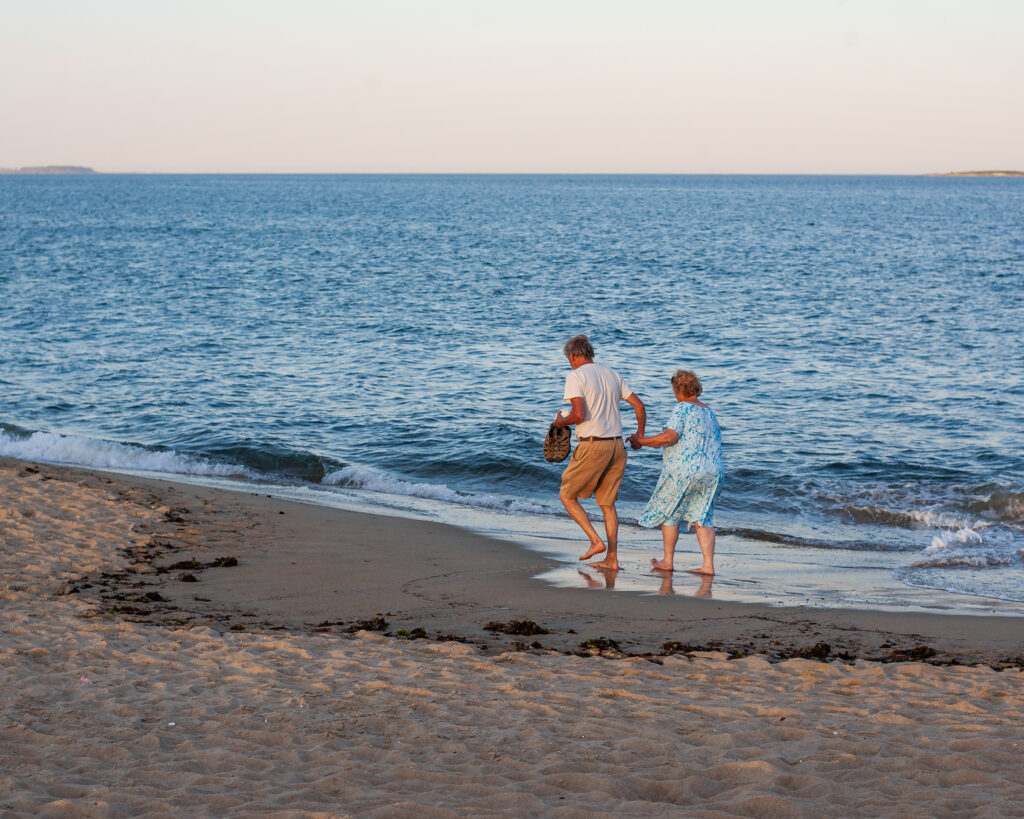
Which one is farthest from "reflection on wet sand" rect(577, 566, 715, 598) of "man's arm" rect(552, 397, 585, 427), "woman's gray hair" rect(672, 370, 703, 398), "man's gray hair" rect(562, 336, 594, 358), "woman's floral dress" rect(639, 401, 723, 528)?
"man's gray hair" rect(562, 336, 594, 358)

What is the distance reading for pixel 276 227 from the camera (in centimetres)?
6594

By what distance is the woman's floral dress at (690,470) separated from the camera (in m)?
7.72

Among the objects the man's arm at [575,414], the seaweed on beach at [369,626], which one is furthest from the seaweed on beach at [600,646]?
the man's arm at [575,414]

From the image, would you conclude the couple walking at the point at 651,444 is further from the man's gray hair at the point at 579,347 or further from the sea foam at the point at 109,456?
the sea foam at the point at 109,456

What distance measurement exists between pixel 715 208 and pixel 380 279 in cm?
6557

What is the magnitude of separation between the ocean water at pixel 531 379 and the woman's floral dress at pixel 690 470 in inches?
58.6

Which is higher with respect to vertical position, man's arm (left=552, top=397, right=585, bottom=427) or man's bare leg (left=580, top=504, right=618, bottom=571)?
man's arm (left=552, top=397, right=585, bottom=427)

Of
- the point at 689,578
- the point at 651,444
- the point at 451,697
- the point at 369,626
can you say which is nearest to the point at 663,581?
the point at 689,578

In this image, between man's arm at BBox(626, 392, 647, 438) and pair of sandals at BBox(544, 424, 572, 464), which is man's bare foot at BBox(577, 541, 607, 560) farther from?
man's arm at BBox(626, 392, 647, 438)

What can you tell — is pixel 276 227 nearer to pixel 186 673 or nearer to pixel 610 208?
pixel 610 208

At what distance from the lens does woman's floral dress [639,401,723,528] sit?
304 inches

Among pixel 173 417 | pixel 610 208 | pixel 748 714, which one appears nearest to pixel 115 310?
pixel 173 417

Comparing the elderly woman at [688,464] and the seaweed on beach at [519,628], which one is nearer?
the seaweed on beach at [519,628]

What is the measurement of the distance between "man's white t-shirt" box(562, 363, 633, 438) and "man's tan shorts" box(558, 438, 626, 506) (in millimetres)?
113
